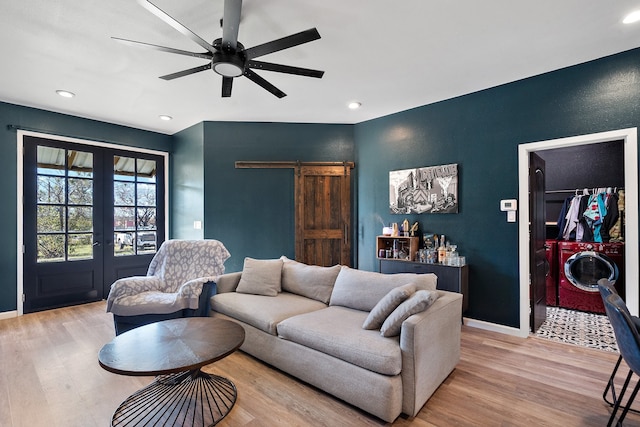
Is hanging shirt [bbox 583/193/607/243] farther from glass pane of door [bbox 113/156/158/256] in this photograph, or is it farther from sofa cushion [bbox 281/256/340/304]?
glass pane of door [bbox 113/156/158/256]

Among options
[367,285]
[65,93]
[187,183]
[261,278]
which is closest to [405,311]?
[367,285]

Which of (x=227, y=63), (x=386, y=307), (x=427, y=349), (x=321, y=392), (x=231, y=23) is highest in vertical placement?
(x=231, y=23)

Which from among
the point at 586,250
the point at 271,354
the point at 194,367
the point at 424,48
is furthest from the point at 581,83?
the point at 194,367

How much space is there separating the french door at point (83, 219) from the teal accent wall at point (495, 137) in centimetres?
390

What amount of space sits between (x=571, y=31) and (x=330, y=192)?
311cm

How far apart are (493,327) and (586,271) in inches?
72.1

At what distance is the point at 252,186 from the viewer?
15.5 feet

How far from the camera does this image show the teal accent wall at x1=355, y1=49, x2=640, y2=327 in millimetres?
2846

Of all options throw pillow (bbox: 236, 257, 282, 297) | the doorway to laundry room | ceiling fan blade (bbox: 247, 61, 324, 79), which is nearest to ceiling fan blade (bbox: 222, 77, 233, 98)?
ceiling fan blade (bbox: 247, 61, 324, 79)

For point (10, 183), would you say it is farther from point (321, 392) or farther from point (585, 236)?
point (585, 236)

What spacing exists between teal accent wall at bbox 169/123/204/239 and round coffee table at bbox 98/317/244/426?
2619 mm

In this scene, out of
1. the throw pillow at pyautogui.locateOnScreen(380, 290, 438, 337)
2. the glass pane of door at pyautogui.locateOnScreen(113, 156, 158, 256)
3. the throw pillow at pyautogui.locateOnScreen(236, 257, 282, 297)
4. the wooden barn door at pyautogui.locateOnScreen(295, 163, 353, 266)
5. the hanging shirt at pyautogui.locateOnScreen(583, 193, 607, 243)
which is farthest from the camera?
the glass pane of door at pyautogui.locateOnScreen(113, 156, 158, 256)

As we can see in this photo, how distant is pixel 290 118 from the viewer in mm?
4582

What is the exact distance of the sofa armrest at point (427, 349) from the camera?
6.24 ft
